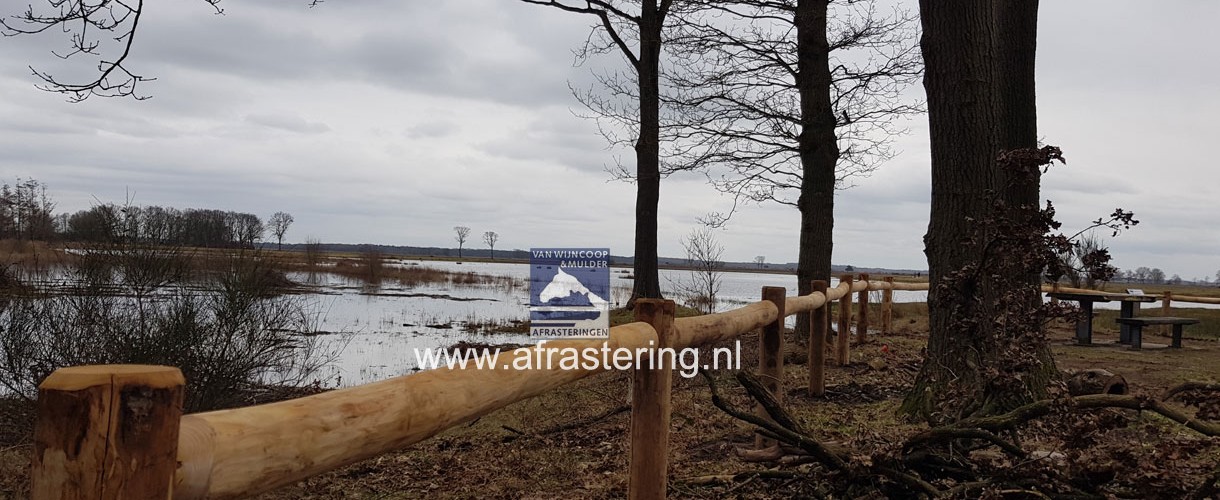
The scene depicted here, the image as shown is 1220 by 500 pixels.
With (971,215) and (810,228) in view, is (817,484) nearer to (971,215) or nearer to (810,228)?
(971,215)

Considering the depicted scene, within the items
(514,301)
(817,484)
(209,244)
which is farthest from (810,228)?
(514,301)

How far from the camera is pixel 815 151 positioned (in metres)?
10.9

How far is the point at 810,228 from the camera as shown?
10922mm

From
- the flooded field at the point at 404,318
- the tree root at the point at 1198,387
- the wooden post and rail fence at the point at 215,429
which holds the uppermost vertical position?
the wooden post and rail fence at the point at 215,429

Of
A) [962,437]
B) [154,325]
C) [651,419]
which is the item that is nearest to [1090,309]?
[962,437]

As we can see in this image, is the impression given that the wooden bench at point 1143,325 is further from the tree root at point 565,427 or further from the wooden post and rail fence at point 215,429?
the wooden post and rail fence at point 215,429

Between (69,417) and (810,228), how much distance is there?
34.2 ft

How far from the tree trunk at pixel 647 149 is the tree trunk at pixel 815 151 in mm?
4442

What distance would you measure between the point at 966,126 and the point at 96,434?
5793 mm

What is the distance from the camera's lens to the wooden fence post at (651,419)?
11.4 ft

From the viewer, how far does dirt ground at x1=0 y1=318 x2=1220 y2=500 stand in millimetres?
3062

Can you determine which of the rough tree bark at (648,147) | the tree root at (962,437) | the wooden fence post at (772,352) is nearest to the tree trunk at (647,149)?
the rough tree bark at (648,147)

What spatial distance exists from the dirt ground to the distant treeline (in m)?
3.04

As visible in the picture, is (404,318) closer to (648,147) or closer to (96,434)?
(648,147)
